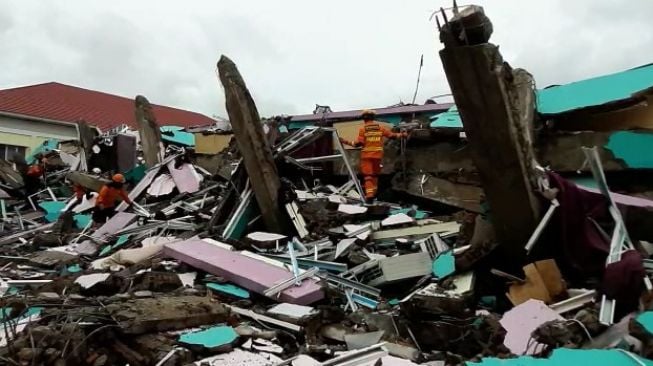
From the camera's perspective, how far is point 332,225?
25.8 feet

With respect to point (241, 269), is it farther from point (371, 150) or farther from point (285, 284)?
point (371, 150)

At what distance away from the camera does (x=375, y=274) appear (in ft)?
20.3

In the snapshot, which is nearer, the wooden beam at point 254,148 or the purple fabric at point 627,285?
the purple fabric at point 627,285

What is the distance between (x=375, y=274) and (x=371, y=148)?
9.87 ft

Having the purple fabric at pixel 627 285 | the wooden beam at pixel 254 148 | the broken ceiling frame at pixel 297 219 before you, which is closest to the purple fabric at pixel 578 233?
the purple fabric at pixel 627 285

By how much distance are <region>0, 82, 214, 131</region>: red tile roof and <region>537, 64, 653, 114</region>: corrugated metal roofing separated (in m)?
24.0

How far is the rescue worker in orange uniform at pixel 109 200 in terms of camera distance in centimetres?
1043

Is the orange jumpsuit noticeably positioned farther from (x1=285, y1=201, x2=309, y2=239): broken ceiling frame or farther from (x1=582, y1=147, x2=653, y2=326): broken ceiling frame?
(x1=582, y1=147, x2=653, y2=326): broken ceiling frame

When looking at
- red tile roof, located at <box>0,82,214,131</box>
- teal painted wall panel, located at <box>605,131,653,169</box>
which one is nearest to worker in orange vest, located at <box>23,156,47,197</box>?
red tile roof, located at <box>0,82,214,131</box>

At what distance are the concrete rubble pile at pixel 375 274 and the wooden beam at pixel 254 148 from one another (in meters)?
0.03

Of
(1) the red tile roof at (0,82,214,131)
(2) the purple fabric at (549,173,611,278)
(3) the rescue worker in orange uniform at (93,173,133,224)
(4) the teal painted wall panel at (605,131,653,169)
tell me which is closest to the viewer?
(2) the purple fabric at (549,173,611,278)

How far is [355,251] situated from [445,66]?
9.37ft

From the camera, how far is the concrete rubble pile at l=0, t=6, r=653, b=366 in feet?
13.2

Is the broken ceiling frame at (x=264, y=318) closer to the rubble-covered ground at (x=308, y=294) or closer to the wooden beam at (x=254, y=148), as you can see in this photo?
the rubble-covered ground at (x=308, y=294)
